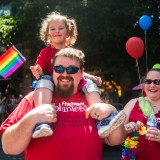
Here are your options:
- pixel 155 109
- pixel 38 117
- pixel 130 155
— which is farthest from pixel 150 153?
pixel 38 117

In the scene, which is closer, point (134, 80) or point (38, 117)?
point (38, 117)

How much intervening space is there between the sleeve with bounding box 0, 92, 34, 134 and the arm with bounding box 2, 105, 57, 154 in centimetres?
9

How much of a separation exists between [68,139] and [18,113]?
1.25 ft

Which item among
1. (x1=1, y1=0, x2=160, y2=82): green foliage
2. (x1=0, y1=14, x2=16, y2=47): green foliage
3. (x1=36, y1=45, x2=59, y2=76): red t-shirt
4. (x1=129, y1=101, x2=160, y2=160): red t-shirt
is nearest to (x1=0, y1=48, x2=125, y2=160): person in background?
(x1=129, y1=101, x2=160, y2=160): red t-shirt

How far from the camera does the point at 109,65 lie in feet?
62.8

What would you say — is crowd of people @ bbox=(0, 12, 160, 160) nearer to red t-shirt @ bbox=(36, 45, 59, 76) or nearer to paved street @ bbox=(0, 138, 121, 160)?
red t-shirt @ bbox=(36, 45, 59, 76)

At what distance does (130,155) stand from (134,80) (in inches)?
672

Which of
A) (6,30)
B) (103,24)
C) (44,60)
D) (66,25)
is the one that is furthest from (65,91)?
(6,30)

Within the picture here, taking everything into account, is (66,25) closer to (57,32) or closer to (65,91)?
(57,32)

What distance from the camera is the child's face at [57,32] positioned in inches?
147

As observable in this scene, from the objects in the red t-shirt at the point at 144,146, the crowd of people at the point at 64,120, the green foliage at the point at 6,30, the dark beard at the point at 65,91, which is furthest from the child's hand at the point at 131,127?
the green foliage at the point at 6,30

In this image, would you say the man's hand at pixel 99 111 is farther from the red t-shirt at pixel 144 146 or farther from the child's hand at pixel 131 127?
the red t-shirt at pixel 144 146

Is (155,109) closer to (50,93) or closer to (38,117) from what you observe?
(50,93)

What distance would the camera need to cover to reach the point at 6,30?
18672 millimetres
